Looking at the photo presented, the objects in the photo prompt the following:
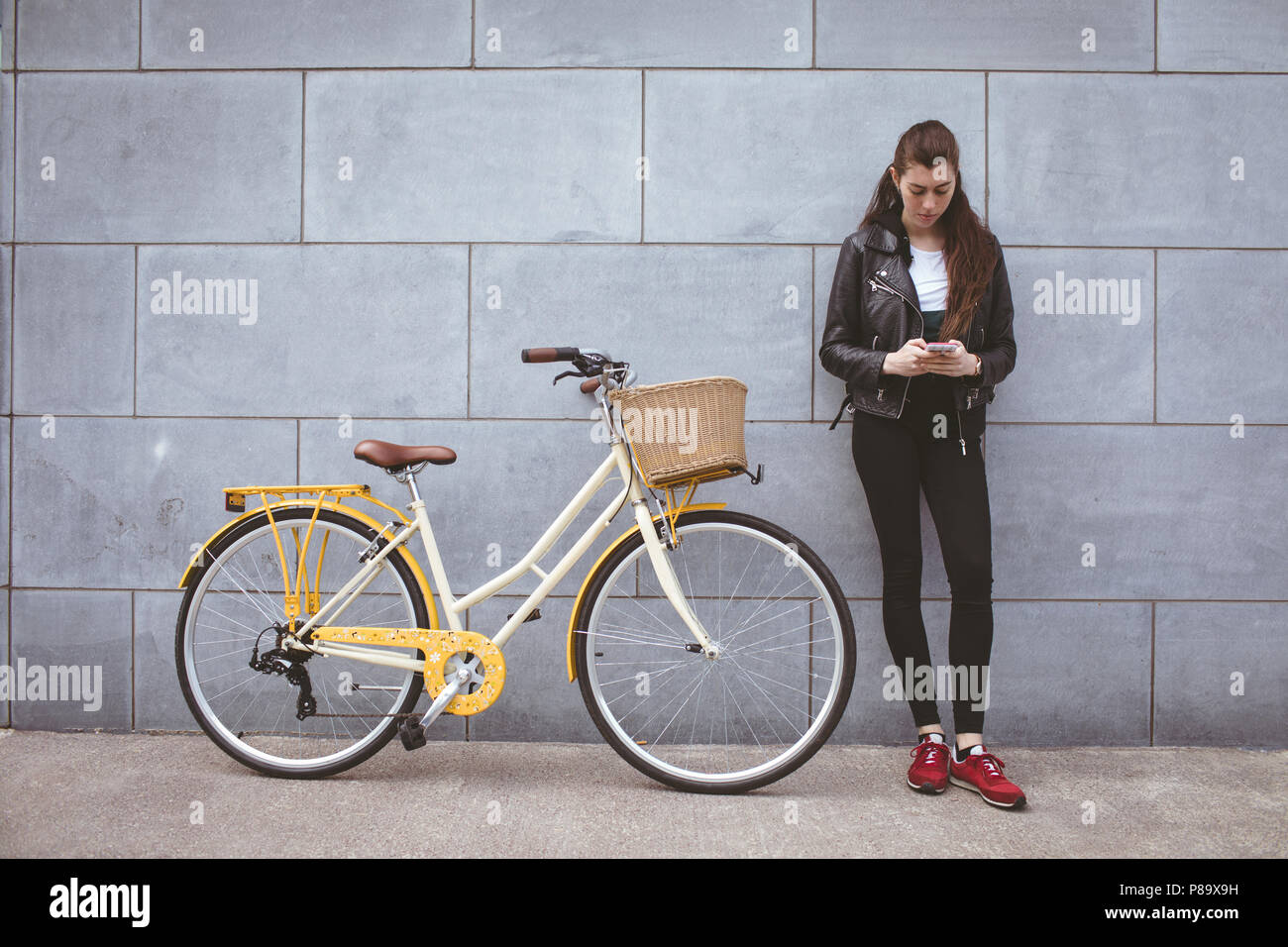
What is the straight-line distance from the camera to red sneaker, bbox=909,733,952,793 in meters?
3.17

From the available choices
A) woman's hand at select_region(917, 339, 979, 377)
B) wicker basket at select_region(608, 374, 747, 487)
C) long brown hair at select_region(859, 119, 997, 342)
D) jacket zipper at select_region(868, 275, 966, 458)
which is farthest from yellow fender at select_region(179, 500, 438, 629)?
long brown hair at select_region(859, 119, 997, 342)

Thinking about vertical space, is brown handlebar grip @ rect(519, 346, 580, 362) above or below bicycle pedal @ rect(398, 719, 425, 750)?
above

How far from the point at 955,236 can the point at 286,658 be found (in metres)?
2.91

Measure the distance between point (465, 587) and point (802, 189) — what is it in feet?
7.26

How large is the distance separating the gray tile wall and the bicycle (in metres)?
0.29

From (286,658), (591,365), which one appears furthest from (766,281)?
(286,658)

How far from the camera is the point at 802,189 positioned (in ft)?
12.1

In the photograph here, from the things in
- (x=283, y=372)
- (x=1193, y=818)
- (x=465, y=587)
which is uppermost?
(x=283, y=372)

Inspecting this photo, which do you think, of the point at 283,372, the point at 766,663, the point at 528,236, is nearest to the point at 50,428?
the point at 283,372

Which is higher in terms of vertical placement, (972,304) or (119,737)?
(972,304)

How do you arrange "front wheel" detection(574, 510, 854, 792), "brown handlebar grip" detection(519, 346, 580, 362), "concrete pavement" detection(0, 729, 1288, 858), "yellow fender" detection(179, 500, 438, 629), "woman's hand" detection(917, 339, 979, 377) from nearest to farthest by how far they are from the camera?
1. "concrete pavement" detection(0, 729, 1288, 858)
2. "brown handlebar grip" detection(519, 346, 580, 362)
3. "woman's hand" detection(917, 339, 979, 377)
4. "yellow fender" detection(179, 500, 438, 629)
5. "front wheel" detection(574, 510, 854, 792)

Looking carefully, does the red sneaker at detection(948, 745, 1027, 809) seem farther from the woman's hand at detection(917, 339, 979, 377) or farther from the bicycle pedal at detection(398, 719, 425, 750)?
the bicycle pedal at detection(398, 719, 425, 750)

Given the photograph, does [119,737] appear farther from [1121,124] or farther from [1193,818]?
[1121,124]

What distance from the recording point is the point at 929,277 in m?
3.24
